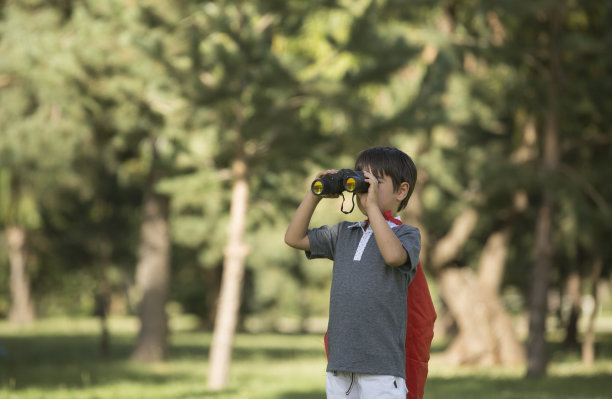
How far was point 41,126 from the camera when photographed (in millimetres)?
13492

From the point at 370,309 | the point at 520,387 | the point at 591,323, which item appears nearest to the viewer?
the point at 370,309

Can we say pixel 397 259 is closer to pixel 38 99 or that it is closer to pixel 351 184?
pixel 351 184

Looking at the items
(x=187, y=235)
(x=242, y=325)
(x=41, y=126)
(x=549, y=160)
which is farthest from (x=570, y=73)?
(x=242, y=325)

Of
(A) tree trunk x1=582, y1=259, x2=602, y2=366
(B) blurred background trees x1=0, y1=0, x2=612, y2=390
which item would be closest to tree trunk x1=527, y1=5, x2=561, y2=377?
(B) blurred background trees x1=0, y1=0, x2=612, y2=390

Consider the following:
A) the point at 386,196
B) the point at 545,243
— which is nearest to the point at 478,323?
the point at 545,243

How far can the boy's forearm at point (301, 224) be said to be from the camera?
3402 millimetres

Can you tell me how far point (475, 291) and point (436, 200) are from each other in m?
2.04

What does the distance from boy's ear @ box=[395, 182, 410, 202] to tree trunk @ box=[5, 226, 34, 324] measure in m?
30.0

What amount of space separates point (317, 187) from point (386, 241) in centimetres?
33

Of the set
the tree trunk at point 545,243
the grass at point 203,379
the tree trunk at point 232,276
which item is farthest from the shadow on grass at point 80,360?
the tree trunk at point 545,243

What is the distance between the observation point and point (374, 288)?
10.7ft

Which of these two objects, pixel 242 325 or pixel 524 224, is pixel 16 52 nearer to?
pixel 524 224

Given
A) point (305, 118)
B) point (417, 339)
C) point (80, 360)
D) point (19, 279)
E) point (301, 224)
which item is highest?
point (305, 118)

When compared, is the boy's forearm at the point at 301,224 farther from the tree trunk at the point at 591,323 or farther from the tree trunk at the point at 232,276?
the tree trunk at the point at 591,323
